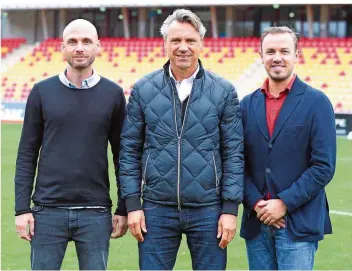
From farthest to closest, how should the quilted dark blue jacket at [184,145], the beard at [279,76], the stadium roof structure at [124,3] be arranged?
the stadium roof structure at [124,3], the beard at [279,76], the quilted dark blue jacket at [184,145]

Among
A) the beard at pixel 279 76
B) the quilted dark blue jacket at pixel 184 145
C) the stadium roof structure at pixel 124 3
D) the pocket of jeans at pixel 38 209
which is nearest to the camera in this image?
the quilted dark blue jacket at pixel 184 145

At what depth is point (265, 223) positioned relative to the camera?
4.69 metres

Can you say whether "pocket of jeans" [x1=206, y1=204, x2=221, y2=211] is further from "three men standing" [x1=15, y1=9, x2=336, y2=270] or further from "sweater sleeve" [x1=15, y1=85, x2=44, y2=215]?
"sweater sleeve" [x1=15, y1=85, x2=44, y2=215]

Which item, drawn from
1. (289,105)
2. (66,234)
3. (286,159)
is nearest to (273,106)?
(289,105)

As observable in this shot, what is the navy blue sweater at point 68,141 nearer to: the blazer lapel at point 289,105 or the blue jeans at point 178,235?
the blue jeans at point 178,235

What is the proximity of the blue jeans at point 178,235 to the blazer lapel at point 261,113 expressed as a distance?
54 cm

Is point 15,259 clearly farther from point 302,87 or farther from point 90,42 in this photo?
point 302,87

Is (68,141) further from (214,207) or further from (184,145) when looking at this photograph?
(214,207)

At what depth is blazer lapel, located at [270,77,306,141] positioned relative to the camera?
463 centimetres

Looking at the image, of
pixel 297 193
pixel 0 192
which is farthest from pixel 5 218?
pixel 297 193

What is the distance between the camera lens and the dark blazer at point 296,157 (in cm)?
457

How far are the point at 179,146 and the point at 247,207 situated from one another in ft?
2.02

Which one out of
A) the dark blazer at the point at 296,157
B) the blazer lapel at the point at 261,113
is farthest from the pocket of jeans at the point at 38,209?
the blazer lapel at the point at 261,113

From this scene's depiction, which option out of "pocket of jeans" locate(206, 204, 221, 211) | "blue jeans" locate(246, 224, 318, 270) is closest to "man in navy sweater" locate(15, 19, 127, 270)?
"pocket of jeans" locate(206, 204, 221, 211)
